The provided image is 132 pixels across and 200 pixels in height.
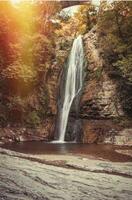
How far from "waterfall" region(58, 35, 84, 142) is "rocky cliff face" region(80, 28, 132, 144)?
1.99 feet

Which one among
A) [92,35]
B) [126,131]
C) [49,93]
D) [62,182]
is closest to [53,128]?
[49,93]

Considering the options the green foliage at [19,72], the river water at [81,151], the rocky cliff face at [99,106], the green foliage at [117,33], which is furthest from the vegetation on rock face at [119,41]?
the river water at [81,151]

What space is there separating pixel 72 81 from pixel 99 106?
3.26 meters

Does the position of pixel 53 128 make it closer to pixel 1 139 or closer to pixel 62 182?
pixel 1 139

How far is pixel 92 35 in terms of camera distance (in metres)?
31.4

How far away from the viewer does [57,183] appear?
8875mm

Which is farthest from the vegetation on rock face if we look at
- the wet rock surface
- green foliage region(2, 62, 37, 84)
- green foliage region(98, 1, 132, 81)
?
the wet rock surface

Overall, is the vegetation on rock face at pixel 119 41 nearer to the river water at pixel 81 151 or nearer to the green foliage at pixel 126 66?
the green foliage at pixel 126 66

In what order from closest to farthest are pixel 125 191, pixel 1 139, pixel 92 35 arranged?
pixel 125 191 < pixel 1 139 < pixel 92 35

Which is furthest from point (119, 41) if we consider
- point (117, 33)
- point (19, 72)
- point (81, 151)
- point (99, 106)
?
point (81, 151)

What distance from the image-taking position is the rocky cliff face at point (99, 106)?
25312mm

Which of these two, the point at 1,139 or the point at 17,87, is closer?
the point at 1,139

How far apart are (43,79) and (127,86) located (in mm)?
6205

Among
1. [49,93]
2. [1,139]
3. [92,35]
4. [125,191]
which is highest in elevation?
[92,35]
